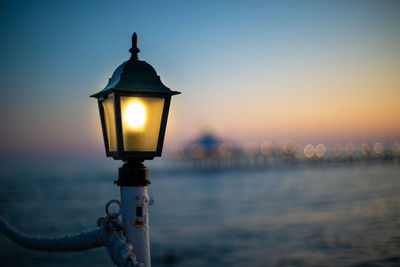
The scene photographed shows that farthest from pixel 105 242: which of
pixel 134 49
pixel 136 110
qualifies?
pixel 134 49

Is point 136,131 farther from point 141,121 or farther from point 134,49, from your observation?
point 134,49

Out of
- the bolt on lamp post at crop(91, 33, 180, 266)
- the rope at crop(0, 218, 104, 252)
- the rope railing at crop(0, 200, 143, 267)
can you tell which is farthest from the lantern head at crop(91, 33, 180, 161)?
the rope at crop(0, 218, 104, 252)

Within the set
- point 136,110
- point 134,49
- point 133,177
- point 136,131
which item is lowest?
point 133,177

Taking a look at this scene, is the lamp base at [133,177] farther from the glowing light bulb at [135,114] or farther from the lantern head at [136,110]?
the glowing light bulb at [135,114]

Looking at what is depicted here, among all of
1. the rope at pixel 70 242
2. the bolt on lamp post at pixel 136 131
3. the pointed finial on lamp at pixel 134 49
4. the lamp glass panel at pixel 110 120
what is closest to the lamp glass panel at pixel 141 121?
the bolt on lamp post at pixel 136 131

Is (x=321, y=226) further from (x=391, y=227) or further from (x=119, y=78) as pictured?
(x=119, y=78)

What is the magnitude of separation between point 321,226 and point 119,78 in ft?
52.0

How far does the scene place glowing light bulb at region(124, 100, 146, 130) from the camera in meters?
2.25

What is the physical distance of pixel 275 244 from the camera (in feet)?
44.6

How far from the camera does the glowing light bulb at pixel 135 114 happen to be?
7.38 ft

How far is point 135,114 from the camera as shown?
2266 millimetres

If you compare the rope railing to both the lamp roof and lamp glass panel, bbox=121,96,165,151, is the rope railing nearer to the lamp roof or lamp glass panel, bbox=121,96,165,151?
lamp glass panel, bbox=121,96,165,151

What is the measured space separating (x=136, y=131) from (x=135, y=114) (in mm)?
100

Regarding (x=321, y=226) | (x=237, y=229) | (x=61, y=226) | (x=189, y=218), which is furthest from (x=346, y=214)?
(x=61, y=226)
